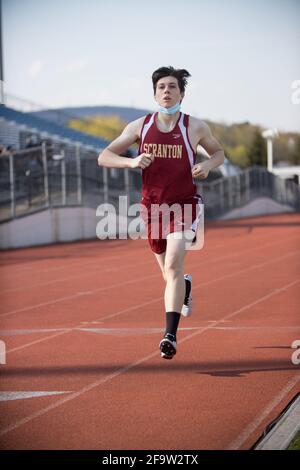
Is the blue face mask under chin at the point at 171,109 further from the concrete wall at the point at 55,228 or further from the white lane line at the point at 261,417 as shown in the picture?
the concrete wall at the point at 55,228

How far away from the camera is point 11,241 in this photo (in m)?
24.4

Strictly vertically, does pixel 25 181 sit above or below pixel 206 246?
above

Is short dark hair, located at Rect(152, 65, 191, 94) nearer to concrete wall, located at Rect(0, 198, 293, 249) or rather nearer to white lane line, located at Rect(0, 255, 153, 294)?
white lane line, located at Rect(0, 255, 153, 294)

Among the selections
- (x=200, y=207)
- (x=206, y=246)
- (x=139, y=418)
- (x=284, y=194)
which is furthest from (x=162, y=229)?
(x=284, y=194)

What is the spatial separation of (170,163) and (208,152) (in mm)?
498

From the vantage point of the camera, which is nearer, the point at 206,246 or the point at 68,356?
the point at 68,356

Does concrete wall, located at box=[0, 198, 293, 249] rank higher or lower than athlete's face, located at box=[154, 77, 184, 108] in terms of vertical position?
lower

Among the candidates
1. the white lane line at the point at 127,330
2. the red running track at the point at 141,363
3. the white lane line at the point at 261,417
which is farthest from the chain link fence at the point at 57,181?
the white lane line at the point at 261,417

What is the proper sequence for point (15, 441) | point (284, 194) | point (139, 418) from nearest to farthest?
1. point (15, 441)
2. point (139, 418)
3. point (284, 194)

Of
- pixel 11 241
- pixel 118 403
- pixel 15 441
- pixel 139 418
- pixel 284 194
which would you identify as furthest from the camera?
pixel 284 194

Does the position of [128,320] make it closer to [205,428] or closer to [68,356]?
[68,356]

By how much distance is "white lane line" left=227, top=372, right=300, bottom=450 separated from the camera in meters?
4.95

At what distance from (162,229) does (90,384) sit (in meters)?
1.21

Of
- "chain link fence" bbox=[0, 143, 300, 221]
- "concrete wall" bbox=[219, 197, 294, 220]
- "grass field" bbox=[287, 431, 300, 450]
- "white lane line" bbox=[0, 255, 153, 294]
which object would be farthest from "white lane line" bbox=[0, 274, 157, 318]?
"concrete wall" bbox=[219, 197, 294, 220]
